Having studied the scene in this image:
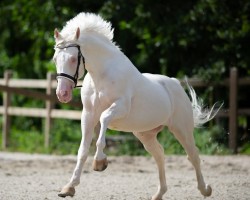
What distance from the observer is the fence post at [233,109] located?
1305 cm

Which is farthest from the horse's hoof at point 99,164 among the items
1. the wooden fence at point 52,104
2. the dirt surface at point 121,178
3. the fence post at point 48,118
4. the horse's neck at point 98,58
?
the fence post at point 48,118

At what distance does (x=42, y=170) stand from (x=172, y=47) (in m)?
4.97

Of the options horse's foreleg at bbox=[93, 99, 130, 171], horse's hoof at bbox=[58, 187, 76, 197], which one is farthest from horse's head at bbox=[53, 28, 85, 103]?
horse's hoof at bbox=[58, 187, 76, 197]

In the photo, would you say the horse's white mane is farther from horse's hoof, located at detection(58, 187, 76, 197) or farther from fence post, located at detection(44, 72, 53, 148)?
fence post, located at detection(44, 72, 53, 148)

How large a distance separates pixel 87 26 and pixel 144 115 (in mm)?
1123

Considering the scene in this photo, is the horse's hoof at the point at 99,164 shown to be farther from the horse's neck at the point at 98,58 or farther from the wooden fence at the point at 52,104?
the wooden fence at the point at 52,104

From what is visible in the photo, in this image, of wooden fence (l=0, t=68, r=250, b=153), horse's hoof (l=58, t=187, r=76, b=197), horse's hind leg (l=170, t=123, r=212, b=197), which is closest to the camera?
horse's hoof (l=58, t=187, r=76, b=197)

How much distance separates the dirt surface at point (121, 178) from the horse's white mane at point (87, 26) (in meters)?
1.85

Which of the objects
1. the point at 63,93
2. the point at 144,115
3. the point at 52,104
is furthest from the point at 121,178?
the point at 52,104

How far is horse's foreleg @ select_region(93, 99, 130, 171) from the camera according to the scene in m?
6.41

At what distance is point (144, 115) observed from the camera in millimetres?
7184

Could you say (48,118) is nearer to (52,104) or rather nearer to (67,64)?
(52,104)

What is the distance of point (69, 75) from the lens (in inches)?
262

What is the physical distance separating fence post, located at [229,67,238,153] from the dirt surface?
0.74 m
